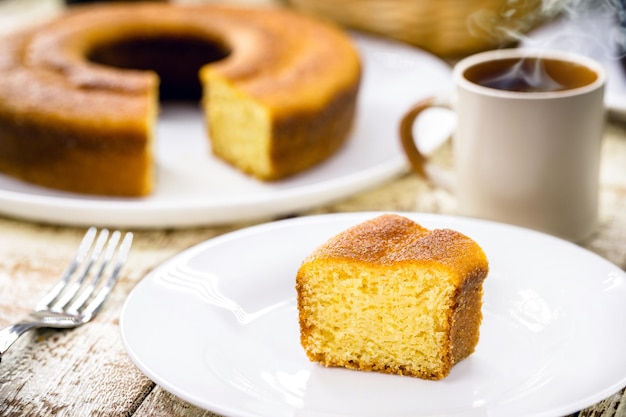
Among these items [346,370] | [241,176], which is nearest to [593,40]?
[241,176]

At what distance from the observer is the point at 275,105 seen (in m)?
1.99

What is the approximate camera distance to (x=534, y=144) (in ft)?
4.99

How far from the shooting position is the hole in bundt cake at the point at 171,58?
251 cm

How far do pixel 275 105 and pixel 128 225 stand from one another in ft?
1.56

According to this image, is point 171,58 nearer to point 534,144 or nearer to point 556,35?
point 556,35

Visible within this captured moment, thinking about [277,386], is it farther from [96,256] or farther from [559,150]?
[559,150]

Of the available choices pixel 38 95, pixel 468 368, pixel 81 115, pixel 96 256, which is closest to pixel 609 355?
pixel 468 368

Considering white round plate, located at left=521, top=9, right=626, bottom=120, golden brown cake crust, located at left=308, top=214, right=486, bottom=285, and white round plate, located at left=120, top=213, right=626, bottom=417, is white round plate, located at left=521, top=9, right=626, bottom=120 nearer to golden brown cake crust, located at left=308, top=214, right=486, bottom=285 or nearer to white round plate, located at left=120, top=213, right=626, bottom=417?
white round plate, located at left=120, top=213, right=626, bottom=417

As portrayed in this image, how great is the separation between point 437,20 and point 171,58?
82 centimetres

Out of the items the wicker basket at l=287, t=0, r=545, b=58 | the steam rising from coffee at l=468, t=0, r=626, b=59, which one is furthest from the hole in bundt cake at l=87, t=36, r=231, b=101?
the steam rising from coffee at l=468, t=0, r=626, b=59

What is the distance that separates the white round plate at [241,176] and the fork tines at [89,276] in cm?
12

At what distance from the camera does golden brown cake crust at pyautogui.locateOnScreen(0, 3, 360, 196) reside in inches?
75.7

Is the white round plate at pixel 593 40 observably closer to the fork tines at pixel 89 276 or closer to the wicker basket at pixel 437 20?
the wicker basket at pixel 437 20

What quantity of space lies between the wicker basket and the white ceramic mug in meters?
0.95
